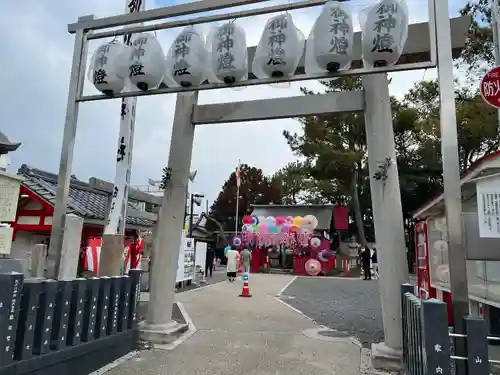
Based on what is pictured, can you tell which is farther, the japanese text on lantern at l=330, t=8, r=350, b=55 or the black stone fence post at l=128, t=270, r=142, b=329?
the black stone fence post at l=128, t=270, r=142, b=329

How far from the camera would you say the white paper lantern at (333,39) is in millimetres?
4277

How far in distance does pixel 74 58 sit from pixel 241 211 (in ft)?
123

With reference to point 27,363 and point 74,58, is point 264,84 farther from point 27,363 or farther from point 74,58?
point 27,363

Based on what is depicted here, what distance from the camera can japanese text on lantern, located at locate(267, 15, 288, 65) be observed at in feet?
14.7

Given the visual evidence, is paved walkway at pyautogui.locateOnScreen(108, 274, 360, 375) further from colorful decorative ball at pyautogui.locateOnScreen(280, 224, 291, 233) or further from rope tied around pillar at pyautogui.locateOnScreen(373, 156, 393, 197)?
colorful decorative ball at pyautogui.locateOnScreen(280, 224, 291, 233)

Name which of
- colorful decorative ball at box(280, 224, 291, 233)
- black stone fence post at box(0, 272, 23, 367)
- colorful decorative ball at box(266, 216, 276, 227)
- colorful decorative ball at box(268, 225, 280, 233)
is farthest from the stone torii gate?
colorful decorative ball at box(266, 216, 276, 227)

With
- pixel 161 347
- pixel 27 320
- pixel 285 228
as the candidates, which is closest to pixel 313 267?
pixel 285 228

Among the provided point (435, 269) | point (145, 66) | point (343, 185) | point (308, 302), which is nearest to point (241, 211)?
point (343, 185)

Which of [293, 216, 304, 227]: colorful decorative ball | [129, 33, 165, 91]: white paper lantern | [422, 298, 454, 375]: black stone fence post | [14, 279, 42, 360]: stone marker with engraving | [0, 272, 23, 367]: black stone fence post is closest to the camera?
[422, 298, 454, 375]: black stone fence post

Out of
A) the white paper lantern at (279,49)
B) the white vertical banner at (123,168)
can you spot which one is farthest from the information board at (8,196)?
the white paper lantern at (279,49)

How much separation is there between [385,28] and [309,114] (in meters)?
2.21

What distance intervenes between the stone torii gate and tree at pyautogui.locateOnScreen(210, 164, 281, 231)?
35343 mm

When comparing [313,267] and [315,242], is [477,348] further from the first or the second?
[315,242]

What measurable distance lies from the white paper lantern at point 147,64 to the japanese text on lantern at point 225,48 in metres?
0.79
